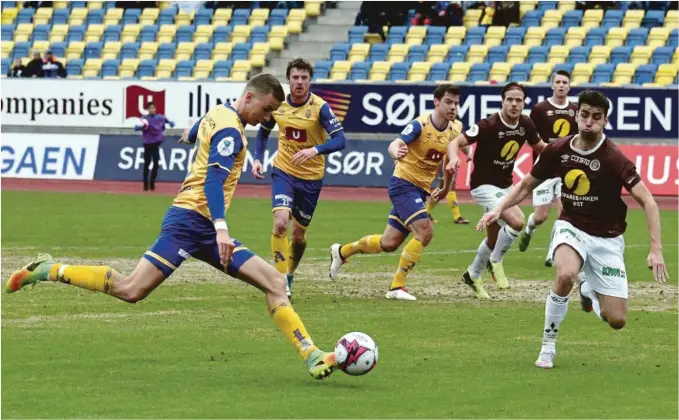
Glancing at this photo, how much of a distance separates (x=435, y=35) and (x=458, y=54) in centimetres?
152

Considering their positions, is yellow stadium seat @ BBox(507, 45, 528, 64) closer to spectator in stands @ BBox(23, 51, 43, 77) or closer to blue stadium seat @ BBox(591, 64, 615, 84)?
blue stadium seat @ BBox(591, 64, 615, 84)

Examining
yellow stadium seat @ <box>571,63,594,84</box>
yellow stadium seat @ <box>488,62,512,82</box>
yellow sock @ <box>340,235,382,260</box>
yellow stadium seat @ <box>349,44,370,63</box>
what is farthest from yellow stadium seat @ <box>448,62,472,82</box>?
yellow sock @ <box>340,235,382,260</box>

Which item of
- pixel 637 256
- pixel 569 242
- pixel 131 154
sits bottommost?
pixel 131 154

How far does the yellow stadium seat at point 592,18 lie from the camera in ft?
114

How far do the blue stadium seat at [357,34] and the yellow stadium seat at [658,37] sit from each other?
811cm

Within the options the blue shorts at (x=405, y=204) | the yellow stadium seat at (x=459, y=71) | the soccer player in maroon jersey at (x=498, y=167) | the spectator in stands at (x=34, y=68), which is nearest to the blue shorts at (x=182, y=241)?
the blue shorts at (x=405, y=204)

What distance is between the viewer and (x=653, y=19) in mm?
34219

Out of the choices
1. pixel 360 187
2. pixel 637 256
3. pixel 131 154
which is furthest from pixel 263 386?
pixel 131 154

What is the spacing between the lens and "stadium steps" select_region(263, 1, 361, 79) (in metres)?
38.4

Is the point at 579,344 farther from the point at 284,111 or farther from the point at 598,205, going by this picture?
the point at 284,111

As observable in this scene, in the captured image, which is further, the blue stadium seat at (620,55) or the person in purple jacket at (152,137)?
the blue stadium seat at (620,55)

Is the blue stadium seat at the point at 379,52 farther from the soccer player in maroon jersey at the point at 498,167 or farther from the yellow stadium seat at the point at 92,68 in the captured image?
the soccer player in maroon jersey at the point at 498,167

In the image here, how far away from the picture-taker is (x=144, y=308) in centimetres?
1362

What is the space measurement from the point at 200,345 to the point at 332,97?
840 inches
